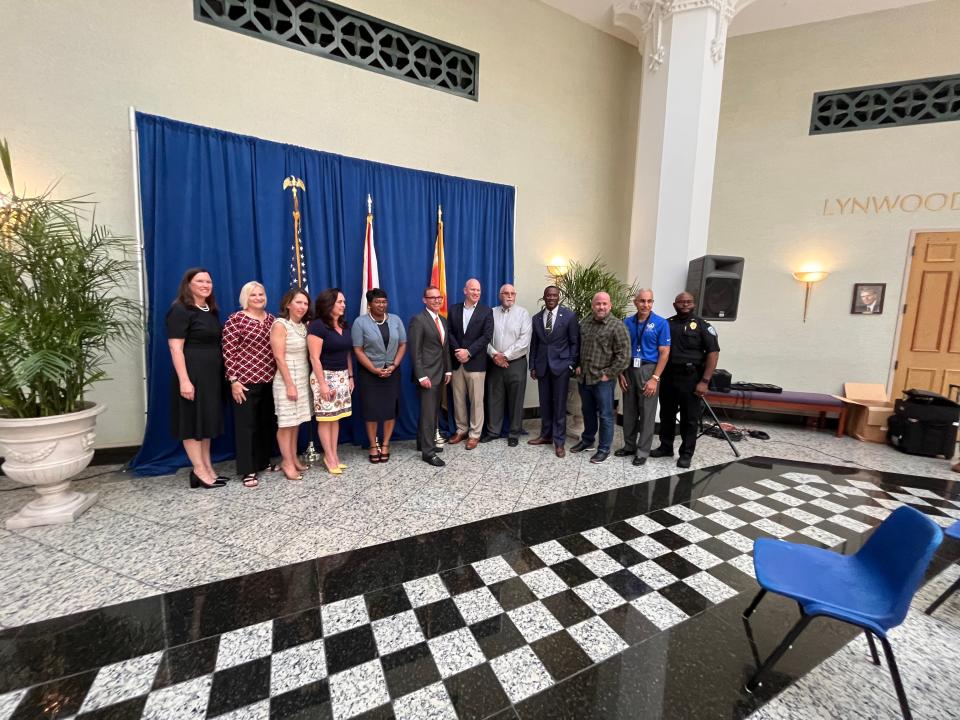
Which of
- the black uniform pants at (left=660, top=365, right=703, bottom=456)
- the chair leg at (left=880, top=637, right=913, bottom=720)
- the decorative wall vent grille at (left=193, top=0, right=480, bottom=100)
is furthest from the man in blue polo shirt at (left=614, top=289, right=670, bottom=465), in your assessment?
the decorative wall vent grille at (left=193, top=0, right=480, bottom=100)

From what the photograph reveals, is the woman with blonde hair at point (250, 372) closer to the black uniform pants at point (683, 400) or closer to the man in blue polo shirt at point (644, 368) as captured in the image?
the man in blue polo shirt at point (644, 368)

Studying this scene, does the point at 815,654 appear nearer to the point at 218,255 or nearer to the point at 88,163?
the point at 218,255

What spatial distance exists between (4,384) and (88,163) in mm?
1865

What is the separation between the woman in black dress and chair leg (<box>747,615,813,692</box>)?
11.1 ft

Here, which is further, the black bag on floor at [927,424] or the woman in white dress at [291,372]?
the black bag on floor at [927,424]

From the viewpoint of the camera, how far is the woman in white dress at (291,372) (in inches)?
123

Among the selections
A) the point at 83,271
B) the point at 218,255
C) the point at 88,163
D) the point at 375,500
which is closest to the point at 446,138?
the point at 218,255

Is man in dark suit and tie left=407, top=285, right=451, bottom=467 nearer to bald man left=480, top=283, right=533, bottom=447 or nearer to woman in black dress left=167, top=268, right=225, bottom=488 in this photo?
bald man left=480, top=283, right=533, bottom=447

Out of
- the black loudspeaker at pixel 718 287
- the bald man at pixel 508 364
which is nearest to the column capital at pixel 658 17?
the black loudspeaker at pixel 718 287

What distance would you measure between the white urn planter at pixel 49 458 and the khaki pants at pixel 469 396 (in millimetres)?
2739

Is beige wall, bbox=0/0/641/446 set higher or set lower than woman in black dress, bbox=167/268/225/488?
higher

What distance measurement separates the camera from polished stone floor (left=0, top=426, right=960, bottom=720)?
4.92 feet

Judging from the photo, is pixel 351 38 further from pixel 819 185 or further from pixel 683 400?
pixel 819 185

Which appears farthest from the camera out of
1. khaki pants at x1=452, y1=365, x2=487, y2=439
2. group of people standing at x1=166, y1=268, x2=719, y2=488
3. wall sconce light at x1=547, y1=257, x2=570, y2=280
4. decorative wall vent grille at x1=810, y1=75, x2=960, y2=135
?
wall sconce light at x1=547, y1=257, x2=570, y2=280
